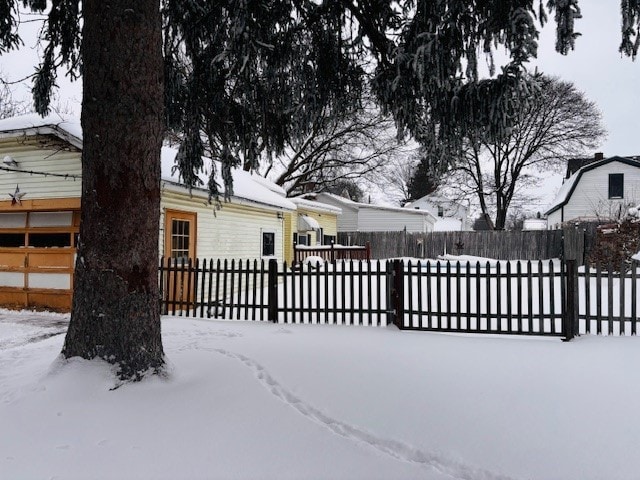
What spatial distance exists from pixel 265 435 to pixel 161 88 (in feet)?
10.9

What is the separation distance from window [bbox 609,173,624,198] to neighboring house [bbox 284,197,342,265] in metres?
16.2

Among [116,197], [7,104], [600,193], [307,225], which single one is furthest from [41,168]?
[600,193]

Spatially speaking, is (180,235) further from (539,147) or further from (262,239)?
(539,147)

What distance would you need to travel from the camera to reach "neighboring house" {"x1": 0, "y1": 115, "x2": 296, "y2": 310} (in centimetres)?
850

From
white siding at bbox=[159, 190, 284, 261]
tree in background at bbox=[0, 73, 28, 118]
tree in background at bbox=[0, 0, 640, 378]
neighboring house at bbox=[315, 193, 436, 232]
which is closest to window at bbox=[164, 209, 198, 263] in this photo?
white siding at bbox=[159, 190, 284, 261]

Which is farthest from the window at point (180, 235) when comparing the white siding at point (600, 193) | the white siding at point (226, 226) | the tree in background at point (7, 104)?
the tree in background at point (7, 104)

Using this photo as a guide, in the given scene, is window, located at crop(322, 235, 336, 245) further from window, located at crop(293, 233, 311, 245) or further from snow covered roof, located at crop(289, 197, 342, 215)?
window, located at crop(293, 233, 311, 245)

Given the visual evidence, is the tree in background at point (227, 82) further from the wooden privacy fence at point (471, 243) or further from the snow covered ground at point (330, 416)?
the wooden privacy fence at point (471, 243)

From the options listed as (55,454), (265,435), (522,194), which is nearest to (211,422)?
(265,435)

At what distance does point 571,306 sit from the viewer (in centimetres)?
580

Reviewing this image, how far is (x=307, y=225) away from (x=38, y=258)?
12.2 m

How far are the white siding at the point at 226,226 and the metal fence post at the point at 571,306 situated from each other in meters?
6.90

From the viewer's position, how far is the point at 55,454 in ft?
9.12

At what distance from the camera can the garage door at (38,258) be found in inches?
348
